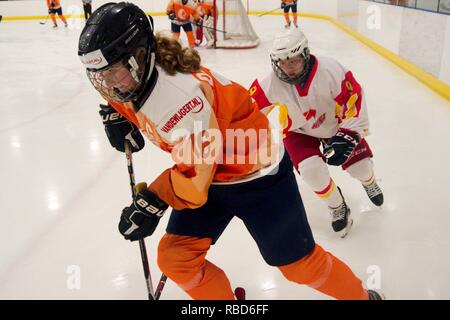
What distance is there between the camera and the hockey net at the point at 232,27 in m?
6.55

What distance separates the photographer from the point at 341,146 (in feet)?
5.67

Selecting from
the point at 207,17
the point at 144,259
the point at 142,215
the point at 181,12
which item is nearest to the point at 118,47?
the point at 142,215

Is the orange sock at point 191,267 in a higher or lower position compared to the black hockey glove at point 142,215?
lower

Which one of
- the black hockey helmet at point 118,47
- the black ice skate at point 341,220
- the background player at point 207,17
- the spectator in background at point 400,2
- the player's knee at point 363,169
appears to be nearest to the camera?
the black hockey helmet at point 118,47

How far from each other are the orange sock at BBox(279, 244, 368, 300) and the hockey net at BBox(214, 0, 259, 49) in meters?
5.60

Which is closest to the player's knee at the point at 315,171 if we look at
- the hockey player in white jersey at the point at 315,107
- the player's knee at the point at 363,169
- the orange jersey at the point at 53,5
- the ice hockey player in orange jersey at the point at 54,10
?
the hockey player in white jersey at the point at 315,107

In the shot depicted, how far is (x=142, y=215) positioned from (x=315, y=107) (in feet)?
3.27

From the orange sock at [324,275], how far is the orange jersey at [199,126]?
297mm

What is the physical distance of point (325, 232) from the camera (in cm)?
191

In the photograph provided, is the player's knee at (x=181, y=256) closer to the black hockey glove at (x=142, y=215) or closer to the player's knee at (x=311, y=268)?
the black hockey glove at (x=142, y=215)

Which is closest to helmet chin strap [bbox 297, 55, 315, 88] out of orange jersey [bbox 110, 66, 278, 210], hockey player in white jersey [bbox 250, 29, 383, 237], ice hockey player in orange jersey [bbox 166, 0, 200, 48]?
hockey player in white jersey [bbox 250, 29, 383, 237]

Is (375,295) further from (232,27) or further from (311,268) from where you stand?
(232,27)

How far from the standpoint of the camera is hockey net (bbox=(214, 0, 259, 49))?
6547mm

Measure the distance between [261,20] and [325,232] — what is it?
8.92m
